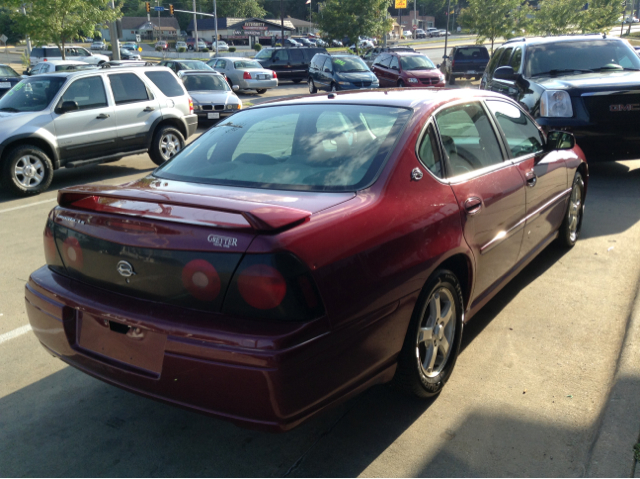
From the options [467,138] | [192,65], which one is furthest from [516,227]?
[192,65]

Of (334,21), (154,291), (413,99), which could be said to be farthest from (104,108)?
(334,21)

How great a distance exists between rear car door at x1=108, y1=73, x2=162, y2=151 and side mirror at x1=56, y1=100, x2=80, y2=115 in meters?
0.76

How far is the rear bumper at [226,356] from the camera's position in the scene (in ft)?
7.61

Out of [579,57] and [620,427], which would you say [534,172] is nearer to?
[620,427]

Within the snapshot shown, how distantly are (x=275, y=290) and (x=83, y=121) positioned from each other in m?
7.99

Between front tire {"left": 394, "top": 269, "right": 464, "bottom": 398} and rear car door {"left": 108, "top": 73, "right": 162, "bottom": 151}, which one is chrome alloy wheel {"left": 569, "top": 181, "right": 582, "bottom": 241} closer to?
front tire {"left": 394, "top": 269, "right": 464, "bottom": 398}

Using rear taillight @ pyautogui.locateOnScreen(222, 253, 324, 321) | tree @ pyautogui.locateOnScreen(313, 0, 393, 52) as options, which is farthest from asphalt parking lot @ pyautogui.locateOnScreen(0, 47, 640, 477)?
tree @ pyautogui.locateOnScreen(313, 0, 393, 52)

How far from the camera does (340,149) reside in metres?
3.24

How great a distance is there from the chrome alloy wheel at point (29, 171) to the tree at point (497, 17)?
1522 inches

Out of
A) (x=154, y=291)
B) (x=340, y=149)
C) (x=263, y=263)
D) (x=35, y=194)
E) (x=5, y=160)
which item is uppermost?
(x=340, y=149)

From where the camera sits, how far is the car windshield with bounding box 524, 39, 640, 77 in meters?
9.09

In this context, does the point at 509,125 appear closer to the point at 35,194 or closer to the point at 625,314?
the point at 625,314

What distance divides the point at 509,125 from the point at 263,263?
9.38 ft

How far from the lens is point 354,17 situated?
41.4m
